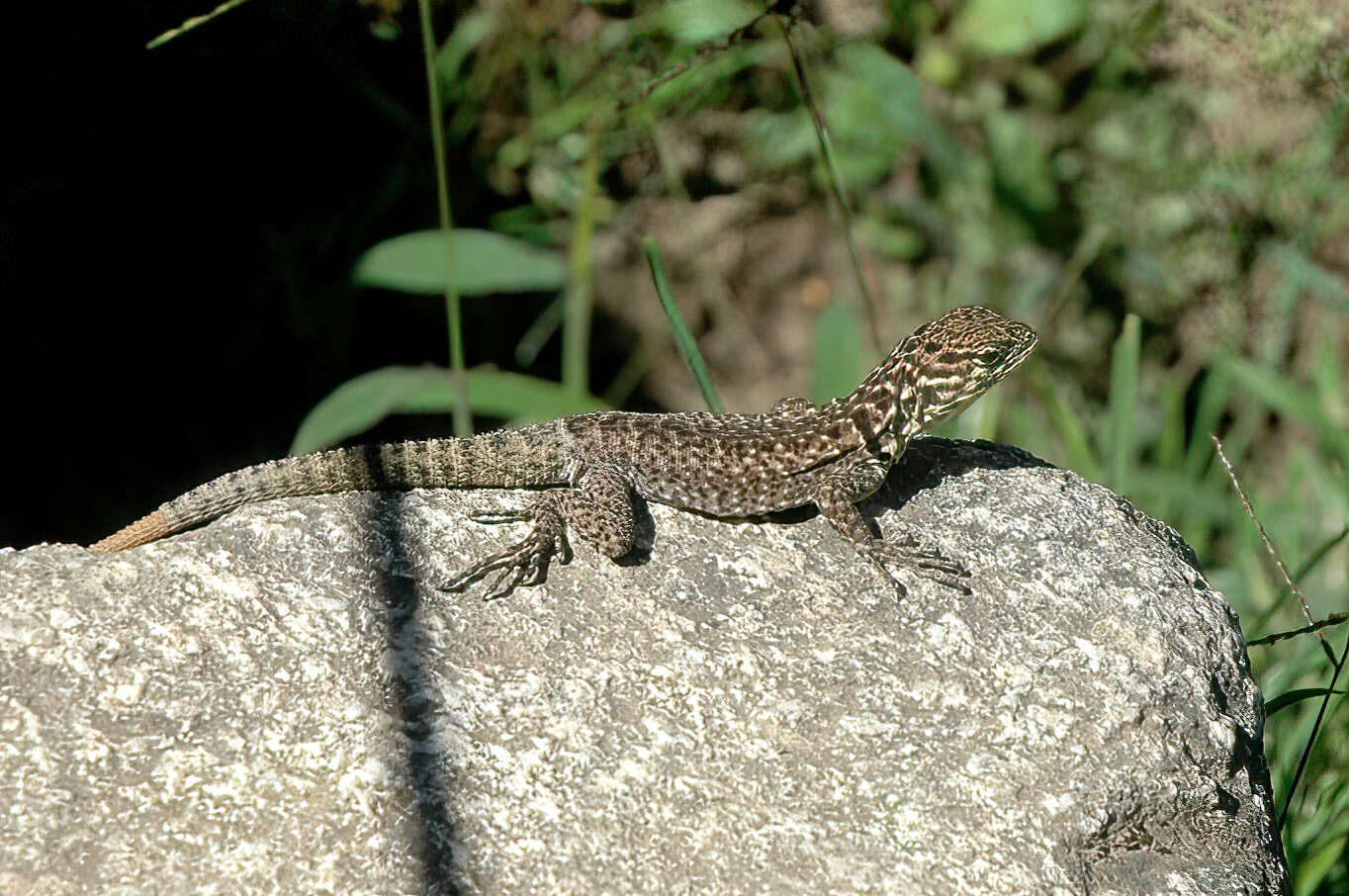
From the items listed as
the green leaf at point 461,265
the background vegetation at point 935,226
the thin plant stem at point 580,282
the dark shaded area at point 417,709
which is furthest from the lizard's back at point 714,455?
the green leaf at point 461,265

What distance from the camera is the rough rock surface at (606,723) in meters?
3.11

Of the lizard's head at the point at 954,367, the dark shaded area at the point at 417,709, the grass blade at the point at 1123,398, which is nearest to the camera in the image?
the dark shaded area at the point at 417,709

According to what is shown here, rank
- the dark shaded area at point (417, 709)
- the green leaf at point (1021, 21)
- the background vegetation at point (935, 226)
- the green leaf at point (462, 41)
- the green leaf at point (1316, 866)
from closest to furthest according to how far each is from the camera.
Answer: the dark shaded area at point (417, 709) < the green leaf at point (1316, 866) < the background vegetation at point (935, 226) < the green leaf at point (462, 41) < the green leaf at point (1021, 21)

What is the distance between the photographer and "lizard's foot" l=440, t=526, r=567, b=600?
3754mm

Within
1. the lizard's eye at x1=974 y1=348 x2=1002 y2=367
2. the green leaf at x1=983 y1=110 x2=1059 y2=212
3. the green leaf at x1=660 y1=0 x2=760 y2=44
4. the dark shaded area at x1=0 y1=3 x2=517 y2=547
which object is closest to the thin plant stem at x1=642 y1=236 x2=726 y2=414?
the lizard's eye at x1=974 y1=348 x2=1002 y2=367

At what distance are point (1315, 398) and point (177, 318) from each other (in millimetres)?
5811

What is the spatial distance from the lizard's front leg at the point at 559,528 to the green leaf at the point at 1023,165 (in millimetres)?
4247

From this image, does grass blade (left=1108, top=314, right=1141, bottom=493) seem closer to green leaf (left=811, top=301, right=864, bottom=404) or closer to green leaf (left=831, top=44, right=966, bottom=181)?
green leaf (left=811, top=301, right=864, bottom=404)

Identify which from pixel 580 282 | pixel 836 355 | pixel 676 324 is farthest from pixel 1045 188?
pixel 676 324

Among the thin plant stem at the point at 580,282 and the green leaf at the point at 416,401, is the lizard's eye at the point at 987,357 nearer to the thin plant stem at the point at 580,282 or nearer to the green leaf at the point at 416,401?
the green leaf at the point at 416,401

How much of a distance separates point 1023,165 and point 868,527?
4.17 meters

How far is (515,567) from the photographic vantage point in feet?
12.6

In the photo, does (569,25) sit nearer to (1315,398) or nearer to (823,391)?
(823,391)

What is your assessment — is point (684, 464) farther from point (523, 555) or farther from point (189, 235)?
point (189, 235)
